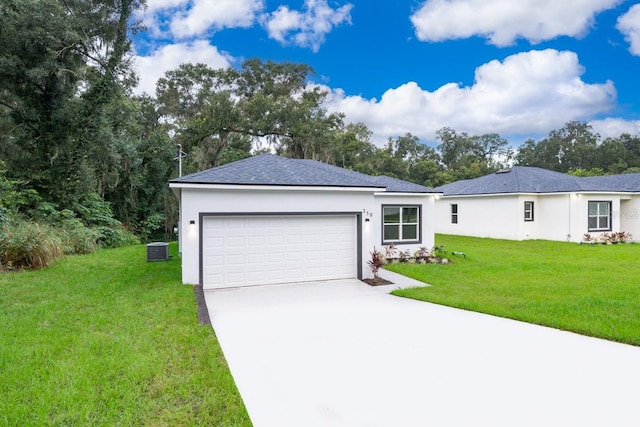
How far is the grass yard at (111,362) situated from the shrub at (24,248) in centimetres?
267

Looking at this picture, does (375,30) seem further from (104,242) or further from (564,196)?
(104,242)

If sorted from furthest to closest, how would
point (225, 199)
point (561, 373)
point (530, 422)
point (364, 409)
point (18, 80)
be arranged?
point (18, 80) → point (225, 199) → point (561, 373) → point (364, 409) → point (530, 422)

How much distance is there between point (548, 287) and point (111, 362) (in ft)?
27.2

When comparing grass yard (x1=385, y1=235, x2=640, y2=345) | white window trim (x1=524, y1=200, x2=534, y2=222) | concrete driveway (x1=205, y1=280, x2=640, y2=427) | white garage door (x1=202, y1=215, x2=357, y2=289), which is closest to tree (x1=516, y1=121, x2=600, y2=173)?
white window trim (x1=524, y1=200, x2=534, y2=222)

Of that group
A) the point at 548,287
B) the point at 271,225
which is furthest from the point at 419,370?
the point at 548,287

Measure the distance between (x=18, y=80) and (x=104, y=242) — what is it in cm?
720

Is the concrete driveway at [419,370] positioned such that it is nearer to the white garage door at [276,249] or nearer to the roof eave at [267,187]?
the white garage door at [276,249]

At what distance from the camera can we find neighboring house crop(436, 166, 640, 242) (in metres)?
16.8

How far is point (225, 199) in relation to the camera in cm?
793

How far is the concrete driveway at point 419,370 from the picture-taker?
309 centimetres

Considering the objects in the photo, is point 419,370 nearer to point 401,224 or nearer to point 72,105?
point 401,224

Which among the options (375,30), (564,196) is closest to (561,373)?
(564,196)

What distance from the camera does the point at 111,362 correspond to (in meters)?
3.97

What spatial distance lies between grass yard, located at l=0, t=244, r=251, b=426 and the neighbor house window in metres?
18.7
